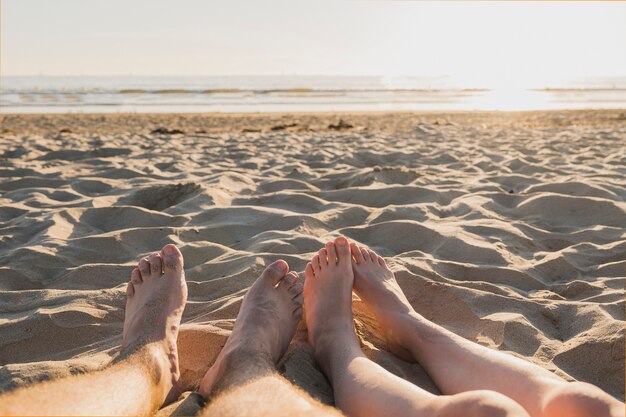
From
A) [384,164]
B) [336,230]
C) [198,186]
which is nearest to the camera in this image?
[336,230]

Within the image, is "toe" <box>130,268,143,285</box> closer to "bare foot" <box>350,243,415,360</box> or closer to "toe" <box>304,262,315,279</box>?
"toe" <box>304,262,315,279</box>

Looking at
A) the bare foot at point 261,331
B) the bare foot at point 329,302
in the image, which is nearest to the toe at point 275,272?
the bare foot at point 261,331

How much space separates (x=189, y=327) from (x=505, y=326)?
106 cm

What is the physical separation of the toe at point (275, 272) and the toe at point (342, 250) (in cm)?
23

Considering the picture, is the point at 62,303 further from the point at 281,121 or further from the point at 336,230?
the point at 281,121

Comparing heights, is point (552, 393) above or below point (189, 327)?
above

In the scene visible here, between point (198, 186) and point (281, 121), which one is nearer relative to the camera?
point (198, 186)

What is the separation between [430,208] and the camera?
126 inches

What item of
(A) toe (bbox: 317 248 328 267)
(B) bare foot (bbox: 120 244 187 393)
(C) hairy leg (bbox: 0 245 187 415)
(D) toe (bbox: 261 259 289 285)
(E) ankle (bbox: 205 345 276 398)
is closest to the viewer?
(C) hairy leg (bbox: 0 245 187 415)

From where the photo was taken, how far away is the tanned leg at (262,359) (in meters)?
1.12

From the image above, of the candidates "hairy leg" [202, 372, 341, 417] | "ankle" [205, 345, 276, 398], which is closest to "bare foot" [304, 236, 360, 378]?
"ankle" [205, 345, 276, 398]

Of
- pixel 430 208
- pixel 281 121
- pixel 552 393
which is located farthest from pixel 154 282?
pixel 281 121

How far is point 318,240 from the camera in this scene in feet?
8.59

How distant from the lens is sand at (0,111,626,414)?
5.90ft
